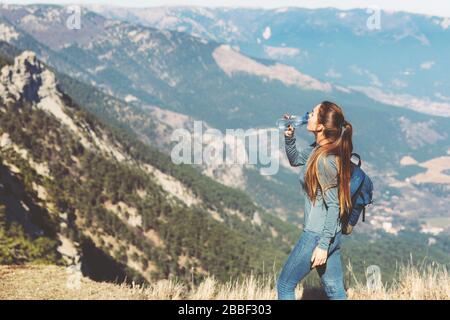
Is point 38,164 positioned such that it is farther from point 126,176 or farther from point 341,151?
point 341,151

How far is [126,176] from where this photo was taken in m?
131

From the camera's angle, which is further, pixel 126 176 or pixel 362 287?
pixel 126 176

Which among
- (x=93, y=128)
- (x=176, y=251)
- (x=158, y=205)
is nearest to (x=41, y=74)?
(x=93, y=128)

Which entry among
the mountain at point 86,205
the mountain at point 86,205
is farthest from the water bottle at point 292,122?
the mountain at point 86,205

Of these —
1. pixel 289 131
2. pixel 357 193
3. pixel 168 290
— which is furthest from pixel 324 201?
pixel 168 290

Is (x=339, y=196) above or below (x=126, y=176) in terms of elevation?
above

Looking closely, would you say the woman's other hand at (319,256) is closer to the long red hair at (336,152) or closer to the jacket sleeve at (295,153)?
the long red hair at (336,152)

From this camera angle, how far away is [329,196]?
33.2 feet

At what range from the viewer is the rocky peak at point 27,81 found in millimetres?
144200

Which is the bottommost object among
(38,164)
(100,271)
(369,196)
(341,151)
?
(100,271)
